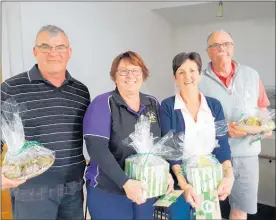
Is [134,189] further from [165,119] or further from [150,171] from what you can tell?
[165,119]

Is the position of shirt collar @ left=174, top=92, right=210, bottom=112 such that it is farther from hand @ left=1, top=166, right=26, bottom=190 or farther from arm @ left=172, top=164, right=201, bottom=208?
hand @ left=1, top=166, right=26, bottom=190

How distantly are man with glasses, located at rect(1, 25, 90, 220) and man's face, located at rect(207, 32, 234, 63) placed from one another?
52 centimetres

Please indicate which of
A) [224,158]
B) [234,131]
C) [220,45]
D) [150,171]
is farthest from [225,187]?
[220,45]

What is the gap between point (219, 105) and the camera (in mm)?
1095

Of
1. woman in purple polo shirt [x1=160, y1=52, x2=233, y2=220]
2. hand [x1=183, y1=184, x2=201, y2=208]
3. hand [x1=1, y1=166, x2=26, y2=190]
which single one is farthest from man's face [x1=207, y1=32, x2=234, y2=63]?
hand [x1=1, y1=166, x2=26, y2=190]

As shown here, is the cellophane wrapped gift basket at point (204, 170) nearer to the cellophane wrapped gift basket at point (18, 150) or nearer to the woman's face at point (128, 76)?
the woman's face at point (128, 76)

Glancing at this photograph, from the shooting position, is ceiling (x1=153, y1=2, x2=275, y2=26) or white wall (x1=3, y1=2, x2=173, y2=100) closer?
white wall (x1=3, y1=2, x2=173, y2=100)

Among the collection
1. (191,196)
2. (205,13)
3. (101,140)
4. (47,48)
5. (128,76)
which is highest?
(205,13)

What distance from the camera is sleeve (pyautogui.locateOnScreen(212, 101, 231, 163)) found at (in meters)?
1.09

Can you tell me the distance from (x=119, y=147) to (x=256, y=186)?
25.6 inches

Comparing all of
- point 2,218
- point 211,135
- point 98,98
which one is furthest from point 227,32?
point 2,218

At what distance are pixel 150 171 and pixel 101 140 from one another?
0.66ft

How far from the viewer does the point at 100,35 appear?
44.1 inches

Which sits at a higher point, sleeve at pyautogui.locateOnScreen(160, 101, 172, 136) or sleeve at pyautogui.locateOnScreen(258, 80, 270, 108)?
sleeve at pyautogui.locateOnScreen(258, 80, 270, 108)
